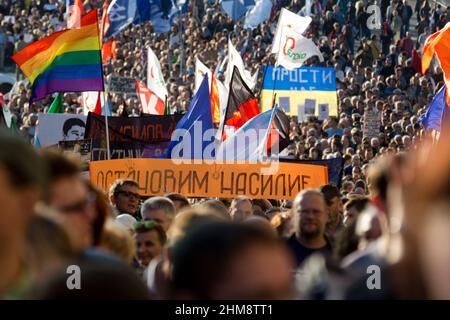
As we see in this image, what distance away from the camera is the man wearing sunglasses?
31.2ft

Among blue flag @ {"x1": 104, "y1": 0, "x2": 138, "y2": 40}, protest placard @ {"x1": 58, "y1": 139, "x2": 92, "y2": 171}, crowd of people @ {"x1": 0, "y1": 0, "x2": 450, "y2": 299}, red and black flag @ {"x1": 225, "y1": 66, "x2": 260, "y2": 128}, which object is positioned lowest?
crowd of people @ {"x1": 0, "y1": 0, "x2": 450, "y2": 299}

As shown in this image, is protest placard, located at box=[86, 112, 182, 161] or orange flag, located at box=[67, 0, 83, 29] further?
orange flag, located at box=[67, 0, 83, 29]

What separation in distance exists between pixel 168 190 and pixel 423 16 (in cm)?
1751

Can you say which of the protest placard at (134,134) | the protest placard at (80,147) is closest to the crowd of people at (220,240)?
the protest placard at (80,147)

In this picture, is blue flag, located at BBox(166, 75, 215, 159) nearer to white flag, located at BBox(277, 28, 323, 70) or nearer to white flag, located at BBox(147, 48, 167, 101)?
white flag, located at BBox(277, 28, 323, 70)

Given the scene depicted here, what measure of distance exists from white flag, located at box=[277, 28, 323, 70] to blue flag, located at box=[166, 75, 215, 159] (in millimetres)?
5706

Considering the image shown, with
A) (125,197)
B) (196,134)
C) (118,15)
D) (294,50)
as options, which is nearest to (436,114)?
(196,134)

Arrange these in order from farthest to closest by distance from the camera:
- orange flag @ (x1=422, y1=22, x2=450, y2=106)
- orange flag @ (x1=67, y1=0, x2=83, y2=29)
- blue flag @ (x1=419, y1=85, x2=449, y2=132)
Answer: orange flag @ (x1=67, y1=0, x2=83, y2=29)
blue flag @ (x1=419, y1=85, x2=449, y2=132)
orange flag @ (x1=422, y1=22, x2=450, y2=106)

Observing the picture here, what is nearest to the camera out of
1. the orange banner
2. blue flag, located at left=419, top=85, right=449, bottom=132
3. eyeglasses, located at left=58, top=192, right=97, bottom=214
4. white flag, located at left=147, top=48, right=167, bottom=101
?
eyeglasses, located at left=58, top=192, right=97, bottom=214

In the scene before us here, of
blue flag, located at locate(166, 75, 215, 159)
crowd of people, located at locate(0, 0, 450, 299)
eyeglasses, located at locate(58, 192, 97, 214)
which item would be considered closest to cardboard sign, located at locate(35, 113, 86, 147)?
blue flag, located at locate(166, 75, 215, 159)

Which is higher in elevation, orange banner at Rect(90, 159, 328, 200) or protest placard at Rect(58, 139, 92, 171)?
protest placard at Rect(58, 139, 92, 171)

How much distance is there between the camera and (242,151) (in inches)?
533

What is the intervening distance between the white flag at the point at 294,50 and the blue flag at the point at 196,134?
18.7ft

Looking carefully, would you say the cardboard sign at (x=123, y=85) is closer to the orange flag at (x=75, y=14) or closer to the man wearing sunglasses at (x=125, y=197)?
the orange flag at (x=75, y=14)
